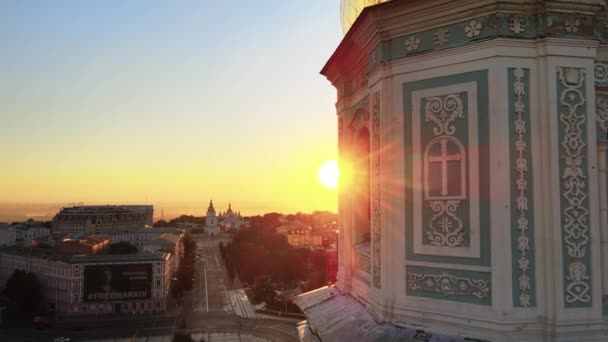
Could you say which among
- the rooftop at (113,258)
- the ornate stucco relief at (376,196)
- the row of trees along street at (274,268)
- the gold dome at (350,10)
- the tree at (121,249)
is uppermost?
the gold dome at (350,10)

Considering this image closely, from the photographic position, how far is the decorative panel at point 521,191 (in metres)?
5.16

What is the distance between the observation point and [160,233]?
97750mm

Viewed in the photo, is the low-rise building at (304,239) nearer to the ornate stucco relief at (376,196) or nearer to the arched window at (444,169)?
the ornate stucco relief at (376,196)

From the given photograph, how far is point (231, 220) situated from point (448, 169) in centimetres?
18011

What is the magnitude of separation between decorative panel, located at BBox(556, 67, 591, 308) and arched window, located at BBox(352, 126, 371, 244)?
2.78 meters

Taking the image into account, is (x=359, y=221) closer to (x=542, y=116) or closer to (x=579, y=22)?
(x=542, y=116)

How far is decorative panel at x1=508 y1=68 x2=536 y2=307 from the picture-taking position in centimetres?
516

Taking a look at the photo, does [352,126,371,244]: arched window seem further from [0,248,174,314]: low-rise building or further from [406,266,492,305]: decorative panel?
[0,248,174,314]: low-rise building

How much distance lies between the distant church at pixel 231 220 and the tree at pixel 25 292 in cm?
11018

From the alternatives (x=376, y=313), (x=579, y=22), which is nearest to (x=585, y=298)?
(x=376, y=313)

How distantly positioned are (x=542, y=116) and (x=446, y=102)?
0.98m

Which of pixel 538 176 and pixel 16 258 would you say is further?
pixel 16 258

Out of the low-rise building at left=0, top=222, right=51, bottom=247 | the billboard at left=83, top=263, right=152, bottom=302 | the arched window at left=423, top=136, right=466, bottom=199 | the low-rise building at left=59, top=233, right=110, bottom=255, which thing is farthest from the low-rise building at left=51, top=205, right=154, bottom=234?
the arched window at left=423, top=136, right=466, bottom=199

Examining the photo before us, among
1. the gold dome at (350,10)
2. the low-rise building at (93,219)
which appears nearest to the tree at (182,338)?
the gold dome at (350,10)
